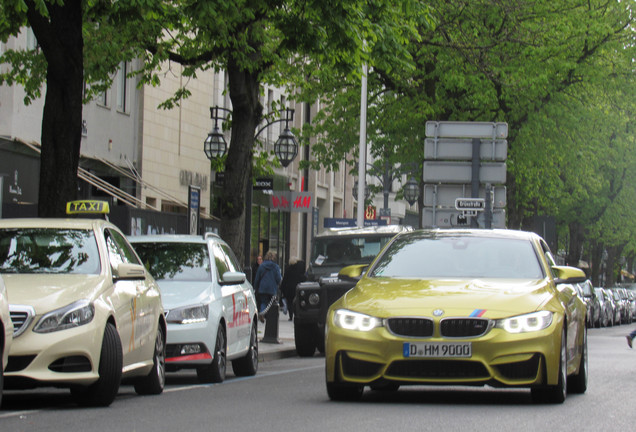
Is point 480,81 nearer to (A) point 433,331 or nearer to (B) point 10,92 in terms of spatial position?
(B) point 10,92

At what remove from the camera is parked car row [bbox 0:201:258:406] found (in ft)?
35.4

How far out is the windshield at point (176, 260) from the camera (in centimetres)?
1611

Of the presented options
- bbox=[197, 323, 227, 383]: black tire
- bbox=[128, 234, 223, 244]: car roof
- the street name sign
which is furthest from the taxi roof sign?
the street name sign

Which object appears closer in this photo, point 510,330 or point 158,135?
point 510,330

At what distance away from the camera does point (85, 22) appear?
911 inches

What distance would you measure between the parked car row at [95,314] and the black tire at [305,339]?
22.0ft

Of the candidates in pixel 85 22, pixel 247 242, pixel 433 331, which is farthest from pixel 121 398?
pixel 247 242

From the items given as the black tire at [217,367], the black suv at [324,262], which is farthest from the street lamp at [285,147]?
the black tire at [217,367]

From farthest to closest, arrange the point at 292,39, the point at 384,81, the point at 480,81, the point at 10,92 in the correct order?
1. the point at 384,81
2. the point at 480,81
3. the point at 10,92
4. the point at 292,39

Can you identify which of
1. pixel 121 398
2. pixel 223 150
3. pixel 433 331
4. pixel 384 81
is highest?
pixel 384 81

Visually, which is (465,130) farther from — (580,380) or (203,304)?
(580,380)

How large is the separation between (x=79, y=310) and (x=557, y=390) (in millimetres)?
3943

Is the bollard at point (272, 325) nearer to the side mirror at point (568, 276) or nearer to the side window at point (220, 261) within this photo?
the side window at point (220, 261)

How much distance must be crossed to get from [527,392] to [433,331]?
247cm
